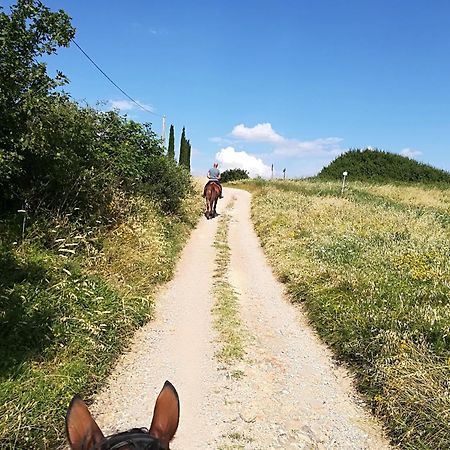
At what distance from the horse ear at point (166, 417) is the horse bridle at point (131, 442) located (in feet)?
0.39

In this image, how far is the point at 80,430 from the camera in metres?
1.88

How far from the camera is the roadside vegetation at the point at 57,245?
15.8 feet

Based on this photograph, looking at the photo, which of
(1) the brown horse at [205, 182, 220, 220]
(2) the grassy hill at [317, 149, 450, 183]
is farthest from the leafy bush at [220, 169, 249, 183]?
(1) the brown horse at [205, 182, 220, 220]

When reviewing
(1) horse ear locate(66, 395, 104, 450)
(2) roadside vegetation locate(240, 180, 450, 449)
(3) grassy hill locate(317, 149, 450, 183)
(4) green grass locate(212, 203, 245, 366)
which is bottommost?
(4) green grass locate(212, 203, 245, 366)

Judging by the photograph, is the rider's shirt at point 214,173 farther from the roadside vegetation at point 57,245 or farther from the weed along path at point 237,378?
the weed along path at point 237,378

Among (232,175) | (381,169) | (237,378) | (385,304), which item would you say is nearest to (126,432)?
(237,378)

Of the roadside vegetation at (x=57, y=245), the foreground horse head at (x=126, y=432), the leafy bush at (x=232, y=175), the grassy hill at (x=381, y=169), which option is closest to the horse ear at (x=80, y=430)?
the foreground horse head at (x=126, y=432)

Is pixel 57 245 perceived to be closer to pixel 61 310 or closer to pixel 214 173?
pixel 61 310

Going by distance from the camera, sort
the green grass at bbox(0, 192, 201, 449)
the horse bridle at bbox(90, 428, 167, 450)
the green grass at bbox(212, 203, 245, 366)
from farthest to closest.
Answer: the green grass at bbox(212, 203, 245, 366) < the green grass at bbox(0, 192, 201, 449) < the horse bridle at bbox(90, 428, 167, 450)

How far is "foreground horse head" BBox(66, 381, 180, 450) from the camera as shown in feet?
5.82

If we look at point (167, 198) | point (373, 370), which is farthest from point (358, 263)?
point (167, 198)

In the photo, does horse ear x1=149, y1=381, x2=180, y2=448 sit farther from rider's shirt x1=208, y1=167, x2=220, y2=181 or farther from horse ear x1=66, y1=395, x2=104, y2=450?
rider's shirt x1=208, y1=167, x2=220, y2=181

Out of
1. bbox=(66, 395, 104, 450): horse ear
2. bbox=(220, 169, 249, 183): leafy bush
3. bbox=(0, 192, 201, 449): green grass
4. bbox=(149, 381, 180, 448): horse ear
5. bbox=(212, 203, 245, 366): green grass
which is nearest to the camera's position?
bbox=(66, 395, 104, 450): horse ear

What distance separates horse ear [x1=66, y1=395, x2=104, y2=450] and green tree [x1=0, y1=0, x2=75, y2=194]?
4.00m
